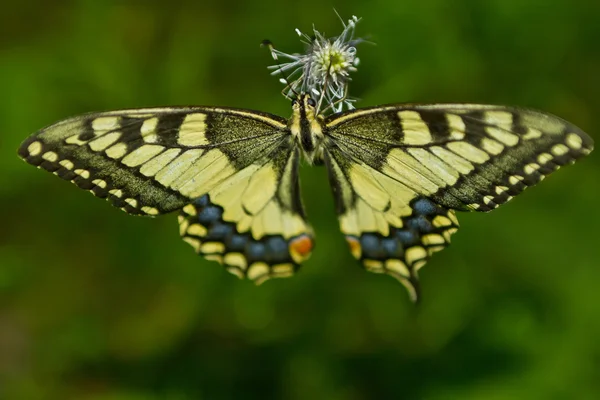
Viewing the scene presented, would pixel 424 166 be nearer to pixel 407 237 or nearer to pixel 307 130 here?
pixel 407 237

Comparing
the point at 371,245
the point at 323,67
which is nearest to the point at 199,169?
the point at 371,245

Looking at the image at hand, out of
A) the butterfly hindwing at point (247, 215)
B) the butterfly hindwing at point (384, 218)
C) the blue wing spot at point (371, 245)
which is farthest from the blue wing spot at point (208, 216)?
the blue wing spot at point (371, 245)

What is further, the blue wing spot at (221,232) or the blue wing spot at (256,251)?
the blue wing spot at (221,232)

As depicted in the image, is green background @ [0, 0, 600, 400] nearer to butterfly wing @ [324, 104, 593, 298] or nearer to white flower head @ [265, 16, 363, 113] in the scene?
white flower head @ [265, 16, 363, 113]

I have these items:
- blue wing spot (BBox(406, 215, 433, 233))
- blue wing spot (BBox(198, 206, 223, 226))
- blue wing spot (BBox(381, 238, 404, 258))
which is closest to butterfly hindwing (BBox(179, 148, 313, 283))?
blue wing spot (BBox(198, 206, 223, 226))

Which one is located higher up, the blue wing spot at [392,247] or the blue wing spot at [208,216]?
the blue wing spot at [208,216]

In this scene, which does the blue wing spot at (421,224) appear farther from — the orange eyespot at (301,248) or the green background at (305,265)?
the green background at (305,265)
